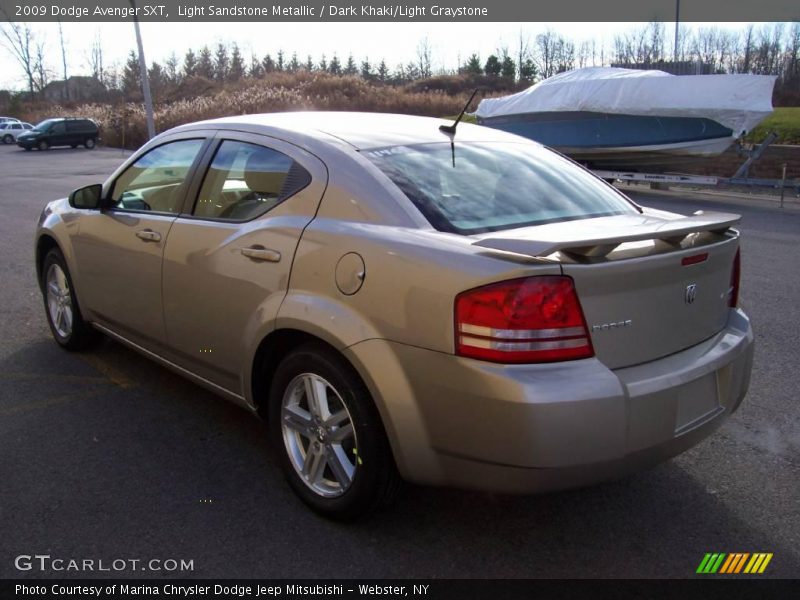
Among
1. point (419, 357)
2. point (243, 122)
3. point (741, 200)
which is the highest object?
point (243, 122)

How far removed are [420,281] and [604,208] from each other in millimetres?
1342

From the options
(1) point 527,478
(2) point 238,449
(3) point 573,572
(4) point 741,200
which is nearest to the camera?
Answer: (1) point 527,478

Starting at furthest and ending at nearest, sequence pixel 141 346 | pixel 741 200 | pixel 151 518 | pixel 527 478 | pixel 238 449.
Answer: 1. pixel 741 200
2. pixel 141 346
3. pixel 238 449
4. pixel 151 518
5. pixel 527 478

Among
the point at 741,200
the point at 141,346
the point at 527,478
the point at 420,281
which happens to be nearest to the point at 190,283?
the point at 141,346

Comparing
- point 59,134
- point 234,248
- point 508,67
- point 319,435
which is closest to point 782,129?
point 234,248

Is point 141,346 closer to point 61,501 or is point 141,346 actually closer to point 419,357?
point 61,501

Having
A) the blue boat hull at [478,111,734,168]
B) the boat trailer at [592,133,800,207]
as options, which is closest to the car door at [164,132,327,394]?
the boat trailer at [592,133,800,207]

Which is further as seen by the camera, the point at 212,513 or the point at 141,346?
the point at 141,346

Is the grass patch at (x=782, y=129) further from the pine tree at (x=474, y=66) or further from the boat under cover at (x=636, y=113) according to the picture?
the pine tree at (x=474, y=66)

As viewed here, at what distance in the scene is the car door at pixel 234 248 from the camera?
3314 millimetres

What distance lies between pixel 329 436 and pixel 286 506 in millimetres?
436

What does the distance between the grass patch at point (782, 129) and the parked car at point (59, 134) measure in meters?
34.1

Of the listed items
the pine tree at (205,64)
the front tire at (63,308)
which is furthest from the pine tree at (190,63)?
the front tire at (63,308)

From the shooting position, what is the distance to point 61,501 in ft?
10.9
